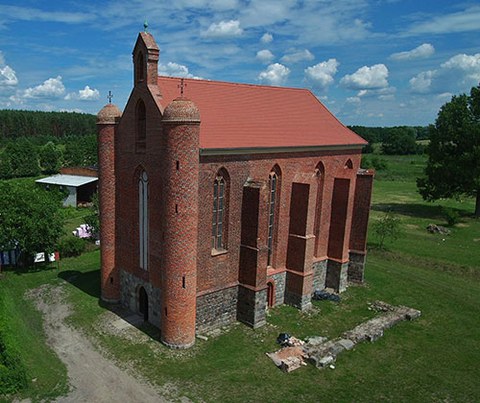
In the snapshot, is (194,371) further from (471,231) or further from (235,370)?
(471,231)

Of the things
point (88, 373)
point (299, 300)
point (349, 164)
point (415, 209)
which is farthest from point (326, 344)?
point (415, 209)

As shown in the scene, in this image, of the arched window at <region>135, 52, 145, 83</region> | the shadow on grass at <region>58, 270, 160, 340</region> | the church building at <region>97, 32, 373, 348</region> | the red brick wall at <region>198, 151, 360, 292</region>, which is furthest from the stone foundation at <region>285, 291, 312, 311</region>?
the arched window at <region>135, 52, 145, 83</region>

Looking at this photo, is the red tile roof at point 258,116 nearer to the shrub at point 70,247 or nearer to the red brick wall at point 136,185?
the red brick wall at point 136,185

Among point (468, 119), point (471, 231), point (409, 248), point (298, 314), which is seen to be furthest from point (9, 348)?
point (468, 119)

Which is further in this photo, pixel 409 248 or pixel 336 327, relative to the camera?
pixel 409 248

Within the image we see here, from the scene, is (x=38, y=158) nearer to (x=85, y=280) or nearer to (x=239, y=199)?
(x=85, y=280)

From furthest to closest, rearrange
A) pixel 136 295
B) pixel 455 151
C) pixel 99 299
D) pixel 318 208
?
pixel 455 151 < pixel 318 208 < pixel 99 299 < pixel 136 295
